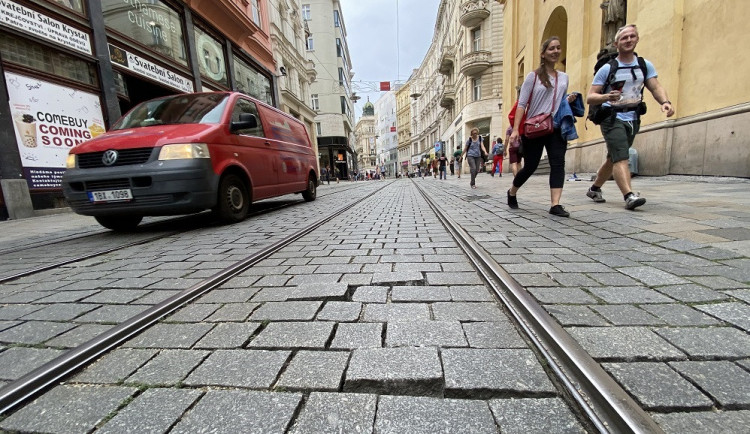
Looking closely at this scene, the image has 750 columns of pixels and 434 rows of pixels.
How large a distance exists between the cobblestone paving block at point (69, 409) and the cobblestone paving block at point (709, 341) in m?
2.07

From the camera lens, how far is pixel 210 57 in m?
14.3

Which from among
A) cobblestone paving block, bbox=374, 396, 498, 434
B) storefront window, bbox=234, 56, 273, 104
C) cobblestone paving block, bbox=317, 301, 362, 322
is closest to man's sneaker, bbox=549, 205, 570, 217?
cobblestone paving block, bbox=317, 301, 362, 322

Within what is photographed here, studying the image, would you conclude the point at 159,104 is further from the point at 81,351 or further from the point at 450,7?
the point at 450,7

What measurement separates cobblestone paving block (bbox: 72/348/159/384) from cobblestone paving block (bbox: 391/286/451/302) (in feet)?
3.90

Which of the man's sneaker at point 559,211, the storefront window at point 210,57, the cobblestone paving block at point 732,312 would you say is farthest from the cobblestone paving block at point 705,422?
the storefront window at point 210,57

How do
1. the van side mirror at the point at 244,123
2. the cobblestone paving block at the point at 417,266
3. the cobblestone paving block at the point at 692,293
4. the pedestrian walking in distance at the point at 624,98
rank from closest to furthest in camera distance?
the cobblestone paving block at the point at 692,293, the cobblestone paving block at the point at 417,266, the pedestrian walking in distance at the point at 624,98, the van side mirror at the point at 244,123

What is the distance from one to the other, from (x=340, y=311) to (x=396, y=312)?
29 cm

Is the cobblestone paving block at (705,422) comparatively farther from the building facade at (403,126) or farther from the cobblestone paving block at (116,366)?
the building facade at (403,126)

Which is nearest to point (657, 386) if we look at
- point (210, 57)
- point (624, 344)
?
point (624, 344)

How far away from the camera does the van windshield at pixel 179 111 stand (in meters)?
4.59

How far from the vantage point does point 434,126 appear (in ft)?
170

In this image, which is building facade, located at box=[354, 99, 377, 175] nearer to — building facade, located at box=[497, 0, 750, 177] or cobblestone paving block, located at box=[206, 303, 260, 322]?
building facade, located at box=[497, 0, 750, 177]

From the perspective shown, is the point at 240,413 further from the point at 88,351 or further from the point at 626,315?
the point at 626,315

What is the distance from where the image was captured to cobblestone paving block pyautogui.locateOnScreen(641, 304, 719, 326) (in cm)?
146
